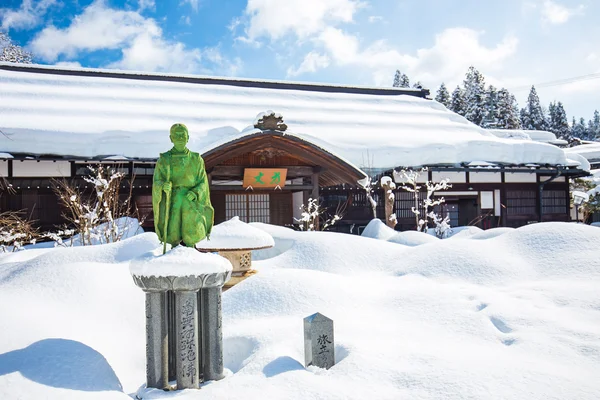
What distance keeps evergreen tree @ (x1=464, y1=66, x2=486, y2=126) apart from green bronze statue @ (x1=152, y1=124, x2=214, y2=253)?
34694 mm

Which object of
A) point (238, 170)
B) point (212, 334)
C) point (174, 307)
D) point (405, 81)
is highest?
point (405, 81)

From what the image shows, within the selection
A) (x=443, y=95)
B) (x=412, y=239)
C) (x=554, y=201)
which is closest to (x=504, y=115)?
(x=443, y=95)

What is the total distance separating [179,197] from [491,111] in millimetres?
36580

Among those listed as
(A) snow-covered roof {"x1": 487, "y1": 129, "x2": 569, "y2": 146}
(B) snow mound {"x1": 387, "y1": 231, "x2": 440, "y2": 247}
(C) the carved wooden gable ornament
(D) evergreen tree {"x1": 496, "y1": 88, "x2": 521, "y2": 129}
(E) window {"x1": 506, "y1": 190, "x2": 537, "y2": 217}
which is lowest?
(B) snow mound {"x1": 387, "y1": 231, "x2": 440, "y2": 247}

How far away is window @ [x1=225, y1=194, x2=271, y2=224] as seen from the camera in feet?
47.5

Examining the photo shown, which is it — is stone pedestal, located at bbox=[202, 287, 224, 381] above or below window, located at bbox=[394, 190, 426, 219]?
below

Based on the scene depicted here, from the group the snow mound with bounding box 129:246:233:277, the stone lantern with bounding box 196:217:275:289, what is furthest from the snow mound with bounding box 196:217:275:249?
the snow mound with bounding box 129:246:233:277

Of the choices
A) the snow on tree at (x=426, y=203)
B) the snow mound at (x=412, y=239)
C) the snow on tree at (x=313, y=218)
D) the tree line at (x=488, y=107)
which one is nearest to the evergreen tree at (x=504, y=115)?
the tree line at (x=488, y=107)

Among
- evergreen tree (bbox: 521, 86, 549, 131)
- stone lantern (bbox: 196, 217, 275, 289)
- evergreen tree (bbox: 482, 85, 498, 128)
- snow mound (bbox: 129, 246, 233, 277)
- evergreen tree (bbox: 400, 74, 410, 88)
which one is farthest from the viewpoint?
evergreen tree (bbox: 521, 86, 549, 131)

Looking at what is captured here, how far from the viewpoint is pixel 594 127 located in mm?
63281

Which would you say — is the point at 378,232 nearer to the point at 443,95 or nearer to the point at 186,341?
the point at 186,341

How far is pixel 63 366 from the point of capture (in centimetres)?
331

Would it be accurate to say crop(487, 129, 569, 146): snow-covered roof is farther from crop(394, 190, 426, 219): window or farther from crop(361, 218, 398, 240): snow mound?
crop(361, 218, 398, 240): snow mound

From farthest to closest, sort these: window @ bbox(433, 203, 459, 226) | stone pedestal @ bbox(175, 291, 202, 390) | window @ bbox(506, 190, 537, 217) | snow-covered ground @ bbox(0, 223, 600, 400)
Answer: window @ bbox(506, 190, 537, 217)
window @ bbox(433, 203, 459, 226)
stone pedestal @ bbox(175, 291, 202, 390)
snow-covered ground @ bbox(0, 223, 600, 400)
